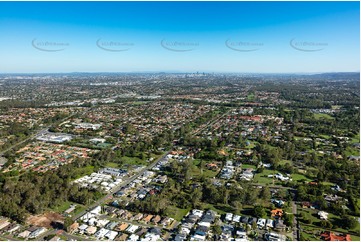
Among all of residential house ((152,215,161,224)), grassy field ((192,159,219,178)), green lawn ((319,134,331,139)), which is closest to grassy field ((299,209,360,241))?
residential house ((152,215,161,224))

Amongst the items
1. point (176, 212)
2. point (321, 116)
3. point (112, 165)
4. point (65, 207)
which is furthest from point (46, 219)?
point (321, 116)

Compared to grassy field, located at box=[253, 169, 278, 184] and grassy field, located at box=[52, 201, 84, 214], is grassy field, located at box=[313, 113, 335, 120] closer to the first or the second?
grassy field, located at box=[253, 169, 278, 184]

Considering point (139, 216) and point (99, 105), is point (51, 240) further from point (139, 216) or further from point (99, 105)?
point (99, 105)

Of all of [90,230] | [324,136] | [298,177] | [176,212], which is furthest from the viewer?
[324,136]

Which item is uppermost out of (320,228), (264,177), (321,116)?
(321,116)

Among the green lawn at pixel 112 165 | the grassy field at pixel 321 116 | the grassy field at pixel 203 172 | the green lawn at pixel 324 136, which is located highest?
the grassy field at pixel 321 116

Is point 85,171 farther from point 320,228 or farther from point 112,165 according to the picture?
point 320,228

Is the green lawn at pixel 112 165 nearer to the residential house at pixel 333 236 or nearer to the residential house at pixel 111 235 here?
the residential house at pixel 111 235

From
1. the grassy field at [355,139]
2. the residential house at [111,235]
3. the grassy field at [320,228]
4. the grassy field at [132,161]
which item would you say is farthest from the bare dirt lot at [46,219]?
the grassy field at [355,139]

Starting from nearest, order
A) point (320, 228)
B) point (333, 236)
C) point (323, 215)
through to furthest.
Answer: point (333, 236)
point (320, 228)
point (323, 215)
